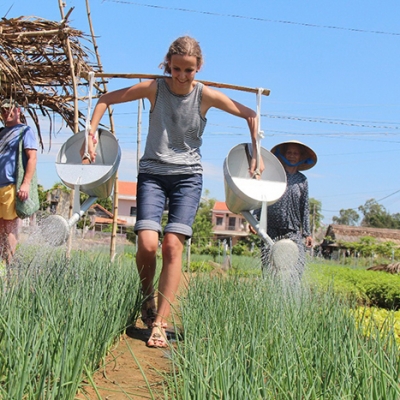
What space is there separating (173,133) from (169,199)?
34cm

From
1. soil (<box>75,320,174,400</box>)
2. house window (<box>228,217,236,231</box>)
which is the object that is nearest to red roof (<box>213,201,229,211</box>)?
house window (<box>228,217,236,231</box>)

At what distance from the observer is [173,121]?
10.3 feet

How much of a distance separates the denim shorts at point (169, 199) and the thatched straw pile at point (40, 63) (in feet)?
7.74

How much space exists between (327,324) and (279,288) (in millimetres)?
742

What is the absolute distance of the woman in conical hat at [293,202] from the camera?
4.14 meters

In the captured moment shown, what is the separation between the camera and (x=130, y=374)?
224cm

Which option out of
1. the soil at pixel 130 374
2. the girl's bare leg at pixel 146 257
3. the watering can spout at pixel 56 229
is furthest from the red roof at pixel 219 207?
the soil at pixel 130 374

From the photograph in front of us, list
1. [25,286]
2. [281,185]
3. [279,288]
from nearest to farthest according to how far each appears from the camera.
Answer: [25,286]
[279,288]
[281,185]

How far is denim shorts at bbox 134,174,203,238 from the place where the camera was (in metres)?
3.03

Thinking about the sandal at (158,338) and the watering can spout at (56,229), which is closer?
the sandal at (158,338)

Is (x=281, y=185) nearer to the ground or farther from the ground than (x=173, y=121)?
nearer to the ground

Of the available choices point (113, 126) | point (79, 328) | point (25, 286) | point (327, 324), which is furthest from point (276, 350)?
point (113, 126)

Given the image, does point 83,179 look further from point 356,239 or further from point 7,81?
point 356,239

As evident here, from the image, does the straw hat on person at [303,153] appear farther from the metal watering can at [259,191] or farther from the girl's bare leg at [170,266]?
the girl's bare leg at [170,266]
